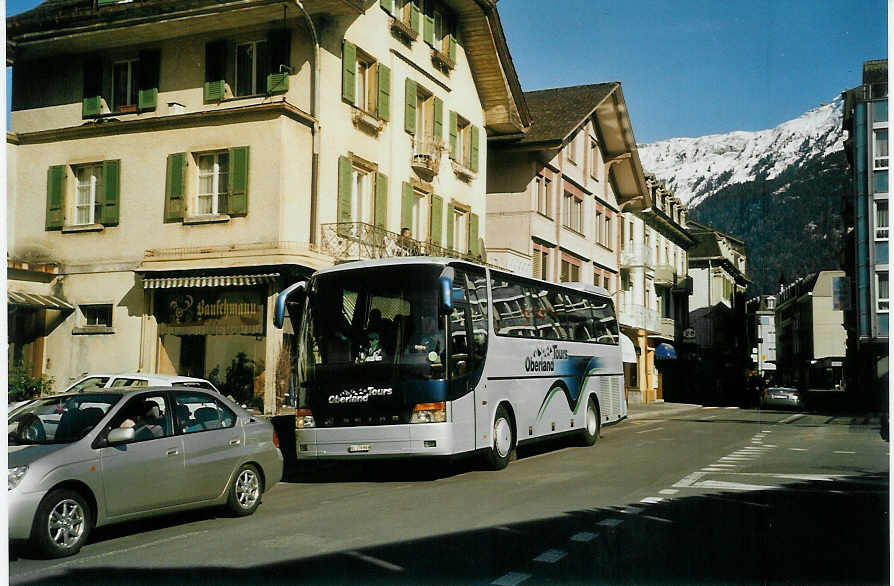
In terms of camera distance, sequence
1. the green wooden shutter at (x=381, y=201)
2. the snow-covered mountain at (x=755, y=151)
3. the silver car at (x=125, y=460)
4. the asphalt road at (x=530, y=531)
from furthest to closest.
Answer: the green wooden shutter at (x=381, y=201) → the snow-covered mountain at (x=755, y=151) → the silver car at (x=125, y=460) → the asphalt road at (x=530, y=531)

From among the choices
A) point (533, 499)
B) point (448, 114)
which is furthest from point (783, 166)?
point (448, 114)

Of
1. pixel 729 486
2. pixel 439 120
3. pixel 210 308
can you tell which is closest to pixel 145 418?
pixel 729 486

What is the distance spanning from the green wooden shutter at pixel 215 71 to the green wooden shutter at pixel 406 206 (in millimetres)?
5983

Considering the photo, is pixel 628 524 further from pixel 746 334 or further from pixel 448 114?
pixel 448 114

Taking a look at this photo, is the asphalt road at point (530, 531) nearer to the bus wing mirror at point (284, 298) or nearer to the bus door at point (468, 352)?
the bus door at point (468, 352)

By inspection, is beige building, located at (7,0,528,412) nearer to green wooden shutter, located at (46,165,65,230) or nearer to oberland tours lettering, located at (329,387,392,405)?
green wooden shutter, located at (46,165,65,230)

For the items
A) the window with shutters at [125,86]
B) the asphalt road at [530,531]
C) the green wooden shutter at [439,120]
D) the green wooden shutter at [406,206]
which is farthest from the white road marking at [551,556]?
the green wooden shutter at [439,120]

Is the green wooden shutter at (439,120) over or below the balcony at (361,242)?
over

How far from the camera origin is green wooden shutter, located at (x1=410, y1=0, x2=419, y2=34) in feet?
92.5

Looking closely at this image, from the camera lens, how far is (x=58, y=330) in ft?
69.5

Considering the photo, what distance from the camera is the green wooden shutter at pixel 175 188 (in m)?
23.4

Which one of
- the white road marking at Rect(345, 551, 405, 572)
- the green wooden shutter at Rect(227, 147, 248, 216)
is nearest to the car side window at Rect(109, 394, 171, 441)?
the white road marking at Rect(345, 551, 405, 572)

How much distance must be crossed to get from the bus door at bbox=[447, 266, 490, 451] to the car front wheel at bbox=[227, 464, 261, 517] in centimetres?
412

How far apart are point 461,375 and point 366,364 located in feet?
4.73
